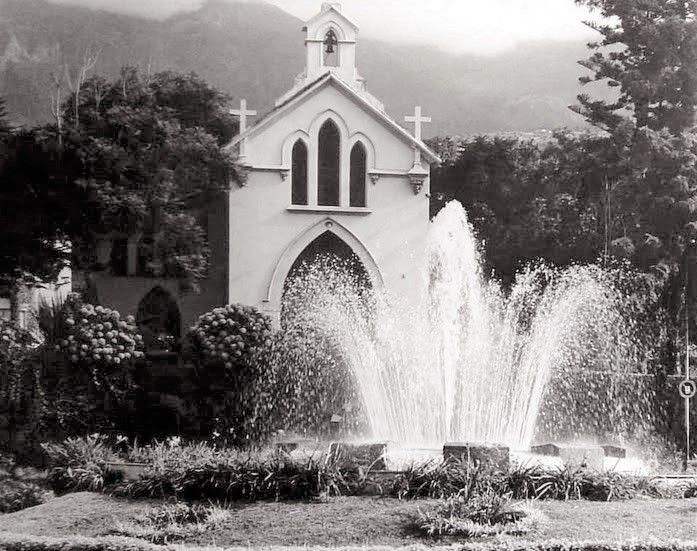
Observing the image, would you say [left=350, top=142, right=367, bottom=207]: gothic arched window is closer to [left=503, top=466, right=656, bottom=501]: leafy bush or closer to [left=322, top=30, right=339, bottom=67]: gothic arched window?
[left=322, top=30, right=339, bottom=67]: gothic arched window

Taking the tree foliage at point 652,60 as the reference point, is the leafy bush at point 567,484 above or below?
below

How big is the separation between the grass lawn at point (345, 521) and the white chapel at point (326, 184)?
55.1 feet

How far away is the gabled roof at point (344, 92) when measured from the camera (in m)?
26.3

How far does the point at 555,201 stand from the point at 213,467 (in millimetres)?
21909

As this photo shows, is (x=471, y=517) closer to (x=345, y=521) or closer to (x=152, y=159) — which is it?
(x=345, y=521)

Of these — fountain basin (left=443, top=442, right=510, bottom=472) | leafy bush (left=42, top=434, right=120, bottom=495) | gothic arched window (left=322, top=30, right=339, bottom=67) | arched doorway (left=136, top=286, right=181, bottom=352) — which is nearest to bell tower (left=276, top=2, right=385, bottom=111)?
gothic arched window (left=322, top=30, right=339, bottom=67)

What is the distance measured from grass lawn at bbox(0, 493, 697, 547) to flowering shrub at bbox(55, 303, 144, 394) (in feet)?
27.7

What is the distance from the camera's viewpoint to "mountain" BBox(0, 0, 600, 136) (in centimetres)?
1934

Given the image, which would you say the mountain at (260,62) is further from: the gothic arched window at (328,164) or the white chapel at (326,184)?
the gothic arched window at (328,164)

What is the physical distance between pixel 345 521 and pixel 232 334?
11024 millimetres

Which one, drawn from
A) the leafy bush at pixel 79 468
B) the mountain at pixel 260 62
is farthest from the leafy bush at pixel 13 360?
the mountain at pixel 260 62

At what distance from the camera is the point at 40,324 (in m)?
18.4

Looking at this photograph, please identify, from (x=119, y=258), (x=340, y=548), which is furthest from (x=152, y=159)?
(x=340, y=548)

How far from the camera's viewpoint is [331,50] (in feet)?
90.5
